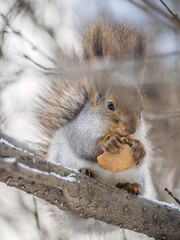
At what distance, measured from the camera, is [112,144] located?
5.83 ft

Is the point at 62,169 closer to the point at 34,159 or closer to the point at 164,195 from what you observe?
the point at 34,159

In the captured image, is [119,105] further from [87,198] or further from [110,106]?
[87,198]

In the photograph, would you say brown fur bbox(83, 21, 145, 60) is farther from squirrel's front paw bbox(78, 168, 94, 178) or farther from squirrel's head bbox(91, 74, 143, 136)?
squirrel's front paw bbox(78, 168, 94, 178)

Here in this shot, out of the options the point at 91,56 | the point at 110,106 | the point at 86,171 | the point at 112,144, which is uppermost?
the point at 91,56

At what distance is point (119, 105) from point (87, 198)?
0.50 m

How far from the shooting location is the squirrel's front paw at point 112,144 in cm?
177

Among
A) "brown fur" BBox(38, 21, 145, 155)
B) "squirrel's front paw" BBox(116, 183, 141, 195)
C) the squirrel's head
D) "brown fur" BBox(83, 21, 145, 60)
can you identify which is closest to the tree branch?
"squirrel's front paw" BBox(116, 183, 141, 195)

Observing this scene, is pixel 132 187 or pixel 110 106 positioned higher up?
pixel 110 106

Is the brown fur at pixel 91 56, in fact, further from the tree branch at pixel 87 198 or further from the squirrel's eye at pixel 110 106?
the tree branch at pixel 87 198

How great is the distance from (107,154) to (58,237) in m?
1.07

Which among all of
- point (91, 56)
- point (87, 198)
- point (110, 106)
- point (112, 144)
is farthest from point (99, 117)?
point (87, 198)

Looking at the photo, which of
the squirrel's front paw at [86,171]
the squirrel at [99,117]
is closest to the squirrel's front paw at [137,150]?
the squirrel at [99,117]

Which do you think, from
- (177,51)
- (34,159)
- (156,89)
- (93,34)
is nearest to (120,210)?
(34,159)

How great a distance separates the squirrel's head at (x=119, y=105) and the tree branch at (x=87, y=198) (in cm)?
31
